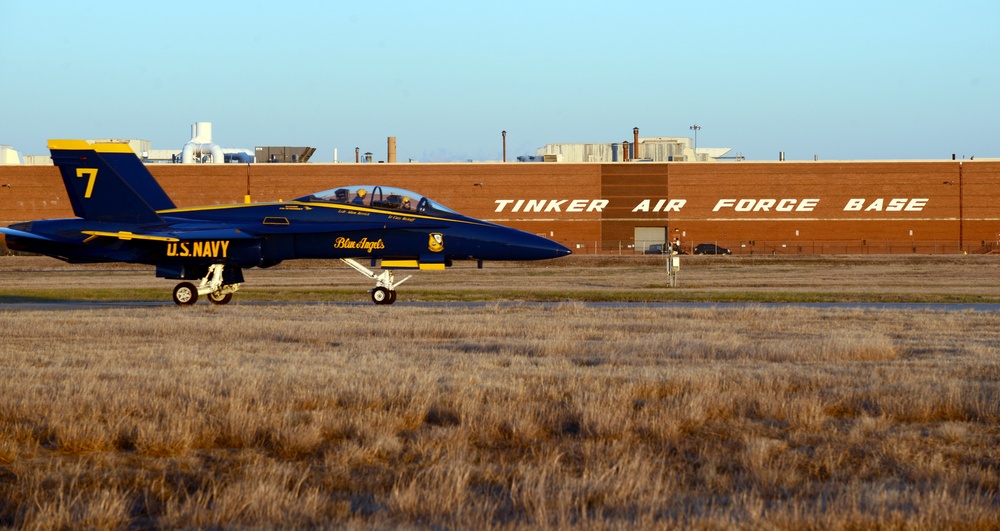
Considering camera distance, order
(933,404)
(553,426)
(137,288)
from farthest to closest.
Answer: (137,288) < (933,404) < (553,426)

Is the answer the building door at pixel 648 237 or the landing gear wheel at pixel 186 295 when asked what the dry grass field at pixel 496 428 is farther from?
the building door at pixel 648 237

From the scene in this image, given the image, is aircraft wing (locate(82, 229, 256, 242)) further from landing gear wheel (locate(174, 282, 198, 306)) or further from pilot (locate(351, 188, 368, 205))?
pilot (locate(351, 188, 368, 205))

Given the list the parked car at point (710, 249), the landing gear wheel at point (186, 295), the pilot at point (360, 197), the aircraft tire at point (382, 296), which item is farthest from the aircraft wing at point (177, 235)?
the parked car at point (710, 249)

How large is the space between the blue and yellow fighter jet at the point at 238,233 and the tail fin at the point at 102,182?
0.02m

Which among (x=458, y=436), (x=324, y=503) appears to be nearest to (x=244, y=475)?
(x=324, y=503)

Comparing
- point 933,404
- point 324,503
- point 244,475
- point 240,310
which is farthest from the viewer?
point 240,310

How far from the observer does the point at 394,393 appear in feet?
34.2

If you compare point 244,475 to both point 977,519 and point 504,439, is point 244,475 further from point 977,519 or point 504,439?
point 977,519

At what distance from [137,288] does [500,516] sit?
31448mm

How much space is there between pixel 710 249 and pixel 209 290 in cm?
6539

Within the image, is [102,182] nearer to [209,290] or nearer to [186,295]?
[186,295]

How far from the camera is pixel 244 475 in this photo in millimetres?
7477

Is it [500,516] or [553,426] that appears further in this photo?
[553,426]

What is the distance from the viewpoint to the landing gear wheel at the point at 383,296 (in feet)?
84.5
